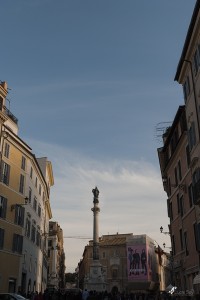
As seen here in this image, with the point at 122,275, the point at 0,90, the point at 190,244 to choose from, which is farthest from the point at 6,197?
the point at 122,275

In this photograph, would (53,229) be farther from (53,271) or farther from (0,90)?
(0,90)

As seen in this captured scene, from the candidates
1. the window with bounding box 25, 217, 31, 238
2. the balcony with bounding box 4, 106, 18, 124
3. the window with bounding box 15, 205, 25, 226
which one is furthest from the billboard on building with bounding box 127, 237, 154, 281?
the balcony with bounding box 4, 106, 18, 124

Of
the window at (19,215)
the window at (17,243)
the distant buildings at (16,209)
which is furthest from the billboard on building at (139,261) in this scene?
the window at (17,243)

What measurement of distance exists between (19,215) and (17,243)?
2965mm

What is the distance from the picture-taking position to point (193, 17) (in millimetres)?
26812

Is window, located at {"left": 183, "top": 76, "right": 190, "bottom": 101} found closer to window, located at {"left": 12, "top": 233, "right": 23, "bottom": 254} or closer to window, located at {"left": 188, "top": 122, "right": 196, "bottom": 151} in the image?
window, located at {"left": 188, "top": 122, "right": 196, "bottom": 151}

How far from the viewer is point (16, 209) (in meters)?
42.7

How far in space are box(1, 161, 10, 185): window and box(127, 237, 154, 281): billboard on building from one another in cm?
6539

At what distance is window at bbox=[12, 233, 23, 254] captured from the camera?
4141 centimetres

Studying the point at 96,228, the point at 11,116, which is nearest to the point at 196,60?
the point at 11,116

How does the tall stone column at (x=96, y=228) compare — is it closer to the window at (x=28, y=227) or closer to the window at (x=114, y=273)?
the window at (x=28, y=227)

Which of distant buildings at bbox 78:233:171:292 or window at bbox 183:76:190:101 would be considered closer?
window at bbox 183:76:190:101

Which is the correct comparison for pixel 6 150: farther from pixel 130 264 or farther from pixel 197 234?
pixel 130 264

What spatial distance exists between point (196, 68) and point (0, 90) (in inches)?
807
